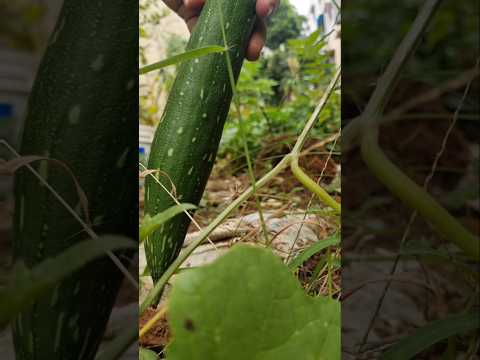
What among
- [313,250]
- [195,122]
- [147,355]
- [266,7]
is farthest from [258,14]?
[147,355]

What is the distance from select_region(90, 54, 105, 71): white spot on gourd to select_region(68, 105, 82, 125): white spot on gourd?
35 millimetres

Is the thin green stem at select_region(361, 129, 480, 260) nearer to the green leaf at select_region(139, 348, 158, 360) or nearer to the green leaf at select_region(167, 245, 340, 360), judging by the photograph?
the green leaf at select_region(167, 245, 340, 360)

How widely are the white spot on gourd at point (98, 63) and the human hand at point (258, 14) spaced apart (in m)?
0.11

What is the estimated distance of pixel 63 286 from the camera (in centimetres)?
44

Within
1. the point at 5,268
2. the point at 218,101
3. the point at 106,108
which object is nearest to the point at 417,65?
the point at 218,101

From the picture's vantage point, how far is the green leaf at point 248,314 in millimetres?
315

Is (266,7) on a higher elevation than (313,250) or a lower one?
higher

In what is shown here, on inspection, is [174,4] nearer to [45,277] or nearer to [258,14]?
[258,14]

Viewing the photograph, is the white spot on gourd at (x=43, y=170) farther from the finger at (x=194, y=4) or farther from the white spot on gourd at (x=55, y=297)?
the finger at (x=194, y=4)

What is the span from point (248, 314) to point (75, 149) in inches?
8.3

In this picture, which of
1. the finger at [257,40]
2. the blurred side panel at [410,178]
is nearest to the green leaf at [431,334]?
the blurred side panel at [410,178]

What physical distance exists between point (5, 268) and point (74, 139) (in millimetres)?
135

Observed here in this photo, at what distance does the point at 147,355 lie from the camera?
473 mm

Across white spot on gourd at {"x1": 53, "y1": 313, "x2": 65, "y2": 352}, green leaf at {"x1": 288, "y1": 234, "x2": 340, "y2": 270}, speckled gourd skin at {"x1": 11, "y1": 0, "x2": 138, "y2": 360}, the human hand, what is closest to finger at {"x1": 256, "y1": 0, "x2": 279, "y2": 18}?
the human hand
